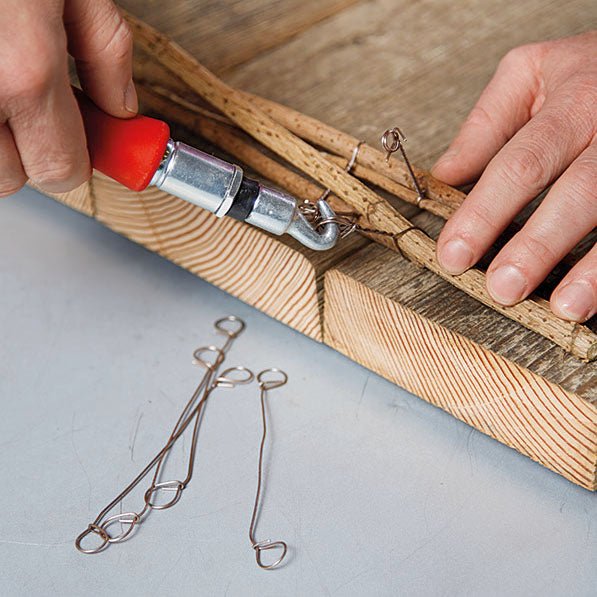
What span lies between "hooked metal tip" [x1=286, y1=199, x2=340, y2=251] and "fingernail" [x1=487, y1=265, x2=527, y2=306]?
6.4 inches

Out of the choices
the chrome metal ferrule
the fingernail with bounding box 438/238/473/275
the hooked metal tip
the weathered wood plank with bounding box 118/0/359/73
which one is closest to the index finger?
the fingernail with bounding box 438/238/473/275

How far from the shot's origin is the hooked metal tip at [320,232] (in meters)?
0.89

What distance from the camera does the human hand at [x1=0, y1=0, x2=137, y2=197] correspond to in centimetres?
72

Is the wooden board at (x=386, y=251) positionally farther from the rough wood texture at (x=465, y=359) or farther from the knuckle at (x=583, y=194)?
the knuckle at (x=583, y=194)

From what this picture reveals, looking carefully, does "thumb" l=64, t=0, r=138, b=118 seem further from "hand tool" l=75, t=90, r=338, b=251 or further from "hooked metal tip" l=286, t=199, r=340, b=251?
"hooked metal tip" l=286, t=199, r=340, b=251

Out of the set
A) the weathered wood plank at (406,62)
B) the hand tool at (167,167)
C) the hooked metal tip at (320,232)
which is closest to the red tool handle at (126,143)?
the hand tool at (167,167)

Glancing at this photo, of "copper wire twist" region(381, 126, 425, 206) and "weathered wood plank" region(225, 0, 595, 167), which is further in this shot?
"weathered wood plank" region(225, 0, 595, 167)

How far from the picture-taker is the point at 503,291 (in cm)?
83

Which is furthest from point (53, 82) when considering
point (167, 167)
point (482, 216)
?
point (482, 216)

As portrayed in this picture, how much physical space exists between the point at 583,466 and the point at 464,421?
13cm

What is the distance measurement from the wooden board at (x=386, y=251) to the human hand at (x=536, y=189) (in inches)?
2.2

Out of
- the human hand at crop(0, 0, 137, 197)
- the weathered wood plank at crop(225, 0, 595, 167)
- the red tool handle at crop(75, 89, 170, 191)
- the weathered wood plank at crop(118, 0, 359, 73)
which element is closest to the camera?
the human hand at crop(0, 0, 137, 197)

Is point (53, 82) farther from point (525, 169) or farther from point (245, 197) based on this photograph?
point (525, 169)

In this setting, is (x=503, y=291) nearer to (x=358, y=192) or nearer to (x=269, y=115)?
(x=358, y=192)
